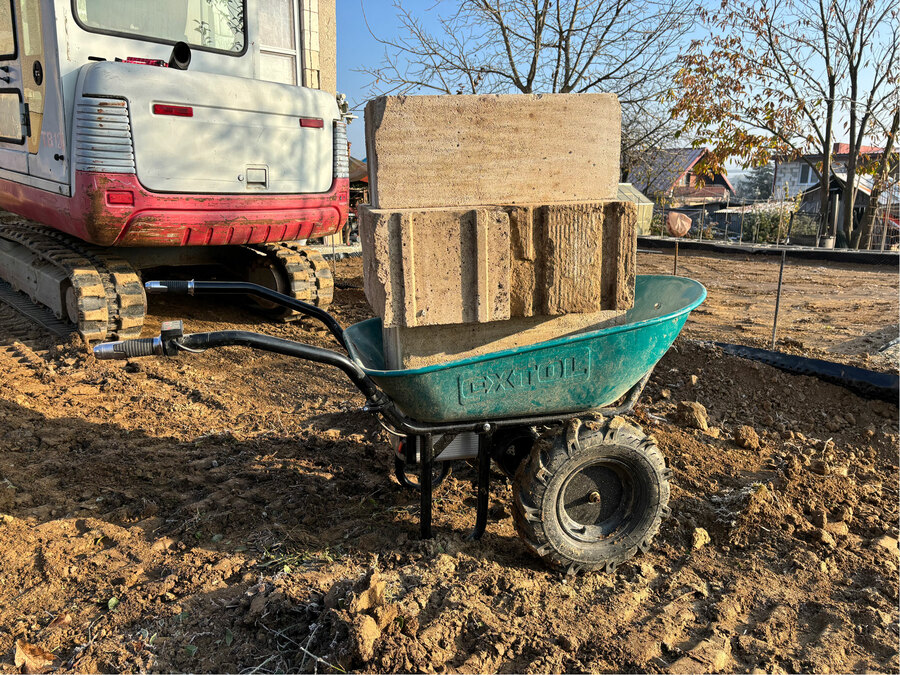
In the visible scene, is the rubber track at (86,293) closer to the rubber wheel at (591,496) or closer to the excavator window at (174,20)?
the excavator window at (174,20)

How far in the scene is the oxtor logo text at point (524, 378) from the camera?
8.02 ft

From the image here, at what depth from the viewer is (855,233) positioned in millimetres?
16141

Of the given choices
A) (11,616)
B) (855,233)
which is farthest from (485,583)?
(855,233)

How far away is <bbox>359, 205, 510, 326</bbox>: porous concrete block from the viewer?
236cm

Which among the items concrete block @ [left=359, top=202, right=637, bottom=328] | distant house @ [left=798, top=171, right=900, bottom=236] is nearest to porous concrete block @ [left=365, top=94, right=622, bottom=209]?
concrete block @ [left=359, top=202, right=637, bottom=328]

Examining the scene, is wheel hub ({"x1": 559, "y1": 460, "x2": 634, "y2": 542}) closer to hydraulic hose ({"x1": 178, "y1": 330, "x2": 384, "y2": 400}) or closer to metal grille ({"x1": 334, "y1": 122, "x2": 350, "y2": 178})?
hydraulic hose ({"x1": 178, "y1": 330, "x2": 384, "y2": 400})

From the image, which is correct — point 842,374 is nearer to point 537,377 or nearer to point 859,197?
point 537,377

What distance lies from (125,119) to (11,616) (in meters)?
3.51

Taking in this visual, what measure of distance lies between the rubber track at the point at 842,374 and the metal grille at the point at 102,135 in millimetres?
4662

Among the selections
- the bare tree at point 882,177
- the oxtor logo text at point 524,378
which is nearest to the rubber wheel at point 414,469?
the oxtor logo text at point 524,378

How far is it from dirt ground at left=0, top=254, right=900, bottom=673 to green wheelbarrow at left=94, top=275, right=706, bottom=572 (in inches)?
7.6

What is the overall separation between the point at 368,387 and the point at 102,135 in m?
3.48

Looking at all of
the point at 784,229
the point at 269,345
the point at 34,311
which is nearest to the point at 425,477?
the point at 269,345

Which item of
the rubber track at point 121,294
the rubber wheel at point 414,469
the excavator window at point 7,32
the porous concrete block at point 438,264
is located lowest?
the rubber wheel at point 414,469
